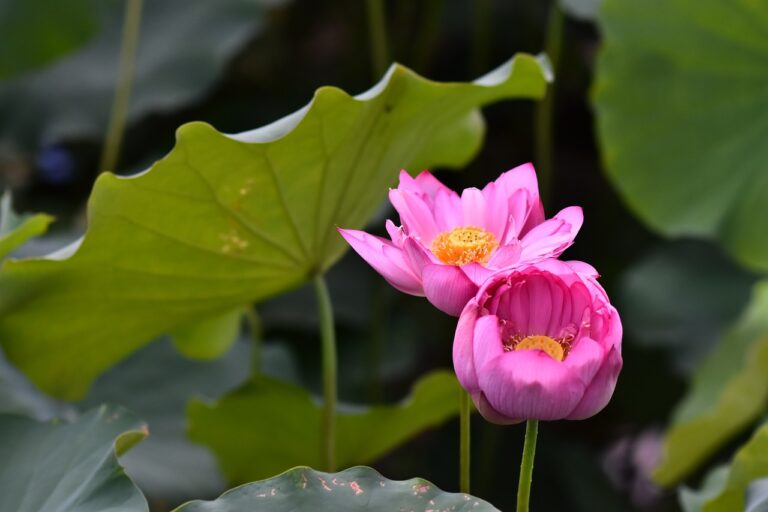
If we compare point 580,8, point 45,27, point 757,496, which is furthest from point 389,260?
point 45,27

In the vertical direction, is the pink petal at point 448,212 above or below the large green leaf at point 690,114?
above

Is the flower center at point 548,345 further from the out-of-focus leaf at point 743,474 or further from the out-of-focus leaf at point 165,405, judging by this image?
the out-of-focus leaf at point 165,405

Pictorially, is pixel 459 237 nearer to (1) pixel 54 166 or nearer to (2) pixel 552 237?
(2) pixel 552 237

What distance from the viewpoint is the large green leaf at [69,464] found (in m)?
0.64

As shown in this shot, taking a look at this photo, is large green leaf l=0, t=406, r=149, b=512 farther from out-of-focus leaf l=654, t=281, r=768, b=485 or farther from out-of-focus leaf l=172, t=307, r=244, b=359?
out-of-focus leaf l=654, t=281, r=768, b=485

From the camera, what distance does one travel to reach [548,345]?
49 cm

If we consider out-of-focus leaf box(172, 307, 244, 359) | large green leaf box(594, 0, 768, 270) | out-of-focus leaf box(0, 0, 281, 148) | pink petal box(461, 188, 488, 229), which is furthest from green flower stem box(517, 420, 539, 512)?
out-of-focus leaf box(0, 0, 281, 148)

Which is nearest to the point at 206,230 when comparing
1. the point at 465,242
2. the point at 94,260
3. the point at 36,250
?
the point at 94,260

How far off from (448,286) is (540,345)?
0.16 feet

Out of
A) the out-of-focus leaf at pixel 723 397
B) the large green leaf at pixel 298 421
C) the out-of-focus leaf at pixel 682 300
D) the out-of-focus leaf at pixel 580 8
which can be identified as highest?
the out-of-focus leaf at pixel 580 8

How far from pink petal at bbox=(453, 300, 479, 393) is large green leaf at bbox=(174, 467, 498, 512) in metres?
0.10

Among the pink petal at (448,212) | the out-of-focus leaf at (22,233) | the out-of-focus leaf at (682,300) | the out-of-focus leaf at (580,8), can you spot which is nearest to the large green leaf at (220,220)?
the out-of-focus leaf at (22,233)

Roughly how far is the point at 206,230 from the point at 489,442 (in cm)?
86

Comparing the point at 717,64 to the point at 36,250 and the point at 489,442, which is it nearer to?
the point at 489,442
